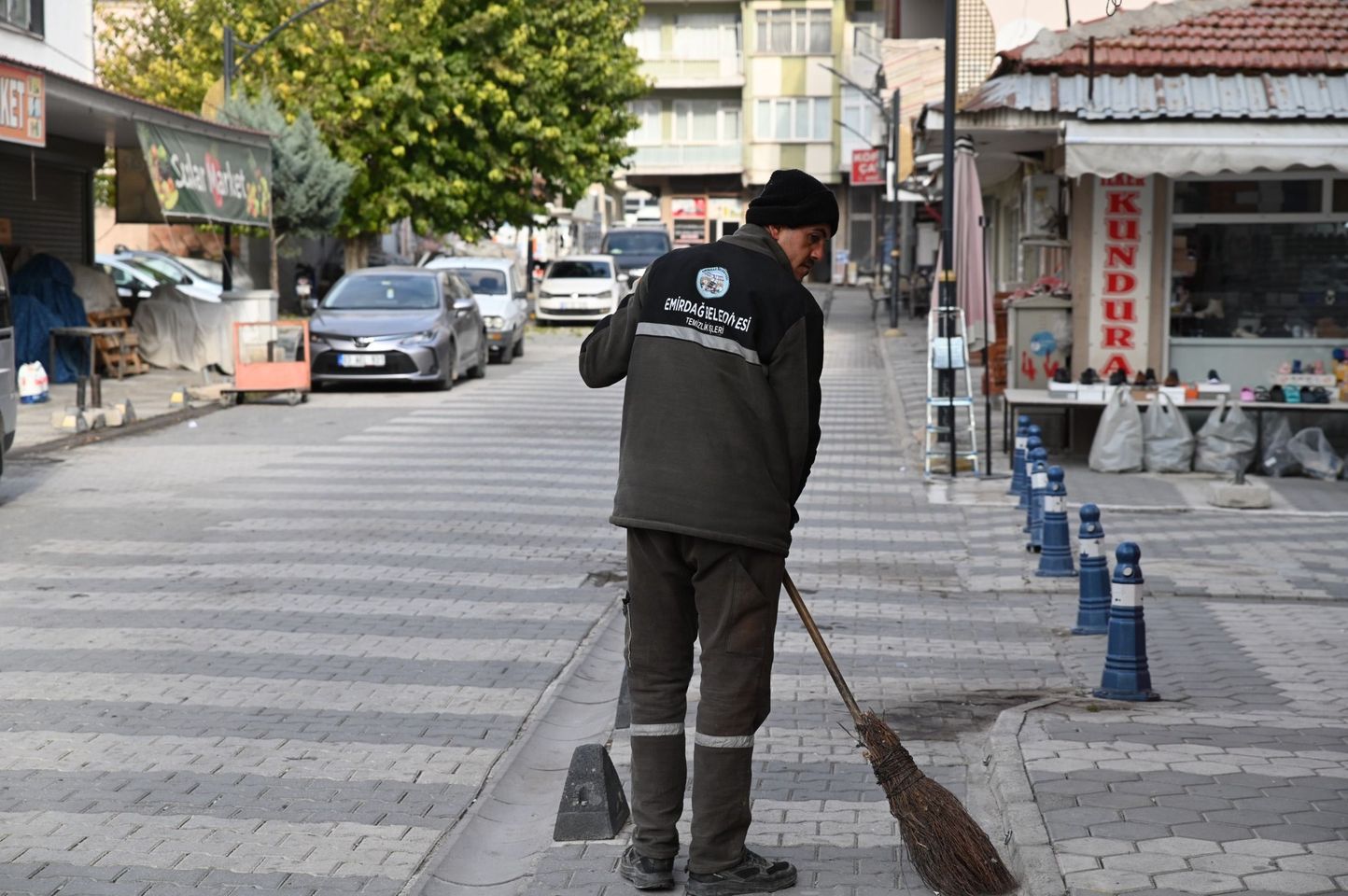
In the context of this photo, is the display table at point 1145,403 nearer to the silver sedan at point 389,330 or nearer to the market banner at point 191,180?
the silver sedan at point 389,330

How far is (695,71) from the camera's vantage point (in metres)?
66.9

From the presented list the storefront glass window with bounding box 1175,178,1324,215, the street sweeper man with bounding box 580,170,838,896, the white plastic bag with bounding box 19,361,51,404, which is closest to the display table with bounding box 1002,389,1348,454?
the storefront glass window with bounding box 1175,178,1324,215

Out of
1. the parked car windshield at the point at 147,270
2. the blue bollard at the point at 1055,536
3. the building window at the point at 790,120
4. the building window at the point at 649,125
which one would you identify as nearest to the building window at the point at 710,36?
the building window at the point at 649,125

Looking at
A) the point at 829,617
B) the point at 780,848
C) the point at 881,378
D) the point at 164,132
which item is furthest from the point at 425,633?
the point at 881,378

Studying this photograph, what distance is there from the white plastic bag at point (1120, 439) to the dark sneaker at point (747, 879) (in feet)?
34.8

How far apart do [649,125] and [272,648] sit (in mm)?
60944

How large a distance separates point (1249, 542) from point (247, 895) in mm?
8243

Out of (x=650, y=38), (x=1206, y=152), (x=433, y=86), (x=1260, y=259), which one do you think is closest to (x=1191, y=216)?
(x=1260, y=259)

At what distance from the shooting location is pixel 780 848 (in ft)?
16.9

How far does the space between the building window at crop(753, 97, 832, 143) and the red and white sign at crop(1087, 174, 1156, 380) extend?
166 feet

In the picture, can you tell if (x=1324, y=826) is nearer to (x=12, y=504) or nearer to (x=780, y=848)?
(x=780, y=848)

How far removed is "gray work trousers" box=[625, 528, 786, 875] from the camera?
4617 mm

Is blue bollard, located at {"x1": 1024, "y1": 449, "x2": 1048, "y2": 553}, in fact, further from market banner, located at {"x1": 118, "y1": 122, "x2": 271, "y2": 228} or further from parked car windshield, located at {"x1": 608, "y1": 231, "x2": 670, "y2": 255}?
parked car windshield, located at {"x1": 608, "y1": 231, "x2": 670, "y2": 255}

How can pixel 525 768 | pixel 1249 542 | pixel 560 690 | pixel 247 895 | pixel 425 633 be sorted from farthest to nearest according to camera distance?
pixel 1249 542 < pixel 425 633 < pixel 560 690 < pixel 525 768 < pixel 247 895
